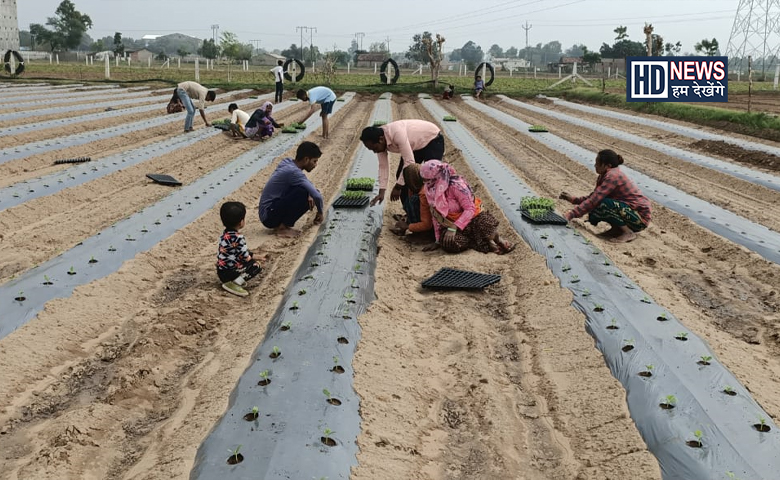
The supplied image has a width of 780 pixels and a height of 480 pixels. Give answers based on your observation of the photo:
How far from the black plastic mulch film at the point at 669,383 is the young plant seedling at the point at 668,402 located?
0.4 inches

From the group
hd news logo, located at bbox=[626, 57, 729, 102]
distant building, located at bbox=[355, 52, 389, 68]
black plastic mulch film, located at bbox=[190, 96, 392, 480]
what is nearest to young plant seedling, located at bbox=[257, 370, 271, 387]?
black plastic mulch film, located at bbox=[190, 96, 392, 480]

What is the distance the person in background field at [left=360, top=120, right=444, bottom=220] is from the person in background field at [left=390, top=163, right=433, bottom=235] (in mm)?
133

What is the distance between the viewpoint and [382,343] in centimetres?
386

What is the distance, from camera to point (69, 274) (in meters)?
4.70

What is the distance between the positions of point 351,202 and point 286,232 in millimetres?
832

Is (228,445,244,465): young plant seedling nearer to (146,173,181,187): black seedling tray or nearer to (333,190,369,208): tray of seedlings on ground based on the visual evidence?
(333,190,369,208): tray of seedlings on ground

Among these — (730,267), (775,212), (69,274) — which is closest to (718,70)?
(775,212)

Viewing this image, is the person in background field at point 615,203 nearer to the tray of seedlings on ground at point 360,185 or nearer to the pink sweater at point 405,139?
the pink sweater at point 405,139

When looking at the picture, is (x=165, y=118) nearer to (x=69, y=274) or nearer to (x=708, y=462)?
(x=69, y=274)

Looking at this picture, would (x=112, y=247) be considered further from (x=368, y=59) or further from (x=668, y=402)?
(x=368, y=59)

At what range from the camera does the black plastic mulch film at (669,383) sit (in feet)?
8.36

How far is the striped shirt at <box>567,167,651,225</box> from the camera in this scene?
6.04m

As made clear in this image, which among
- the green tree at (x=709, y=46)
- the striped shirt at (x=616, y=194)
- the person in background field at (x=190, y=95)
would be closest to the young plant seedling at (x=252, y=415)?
the striped shirt at (x=616, y=194)

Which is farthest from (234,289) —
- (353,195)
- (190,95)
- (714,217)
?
(190,95)
